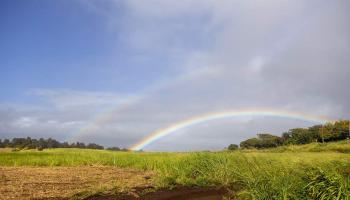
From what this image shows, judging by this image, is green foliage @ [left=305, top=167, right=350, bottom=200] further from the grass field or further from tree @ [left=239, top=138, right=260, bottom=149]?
tree @ [left=239, top=138, right=260, bottom=149]

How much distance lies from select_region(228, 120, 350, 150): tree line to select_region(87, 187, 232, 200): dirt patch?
237ft

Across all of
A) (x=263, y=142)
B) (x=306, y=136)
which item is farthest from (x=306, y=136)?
(x=263, y=142)

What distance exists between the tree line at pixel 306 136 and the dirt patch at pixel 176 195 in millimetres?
72387

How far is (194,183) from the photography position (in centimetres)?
1639

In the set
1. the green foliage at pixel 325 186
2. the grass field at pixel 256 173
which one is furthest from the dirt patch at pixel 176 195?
the green foliage at pixel 325 186

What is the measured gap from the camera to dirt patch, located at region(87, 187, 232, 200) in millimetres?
13324

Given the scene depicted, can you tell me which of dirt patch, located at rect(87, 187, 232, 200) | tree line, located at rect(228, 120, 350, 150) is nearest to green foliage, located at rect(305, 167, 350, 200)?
dirt patch, located at rect(87, 187, 232, 200)

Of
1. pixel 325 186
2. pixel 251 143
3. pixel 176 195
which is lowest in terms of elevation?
pixel 176 195

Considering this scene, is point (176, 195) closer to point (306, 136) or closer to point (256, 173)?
point (256, 173)

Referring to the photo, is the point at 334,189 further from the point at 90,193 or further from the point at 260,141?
the point at 260,141

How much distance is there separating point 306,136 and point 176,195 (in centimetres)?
8166

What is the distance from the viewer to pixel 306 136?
295ft

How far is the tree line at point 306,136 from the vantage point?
8531 centimetres

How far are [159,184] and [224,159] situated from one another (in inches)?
146
